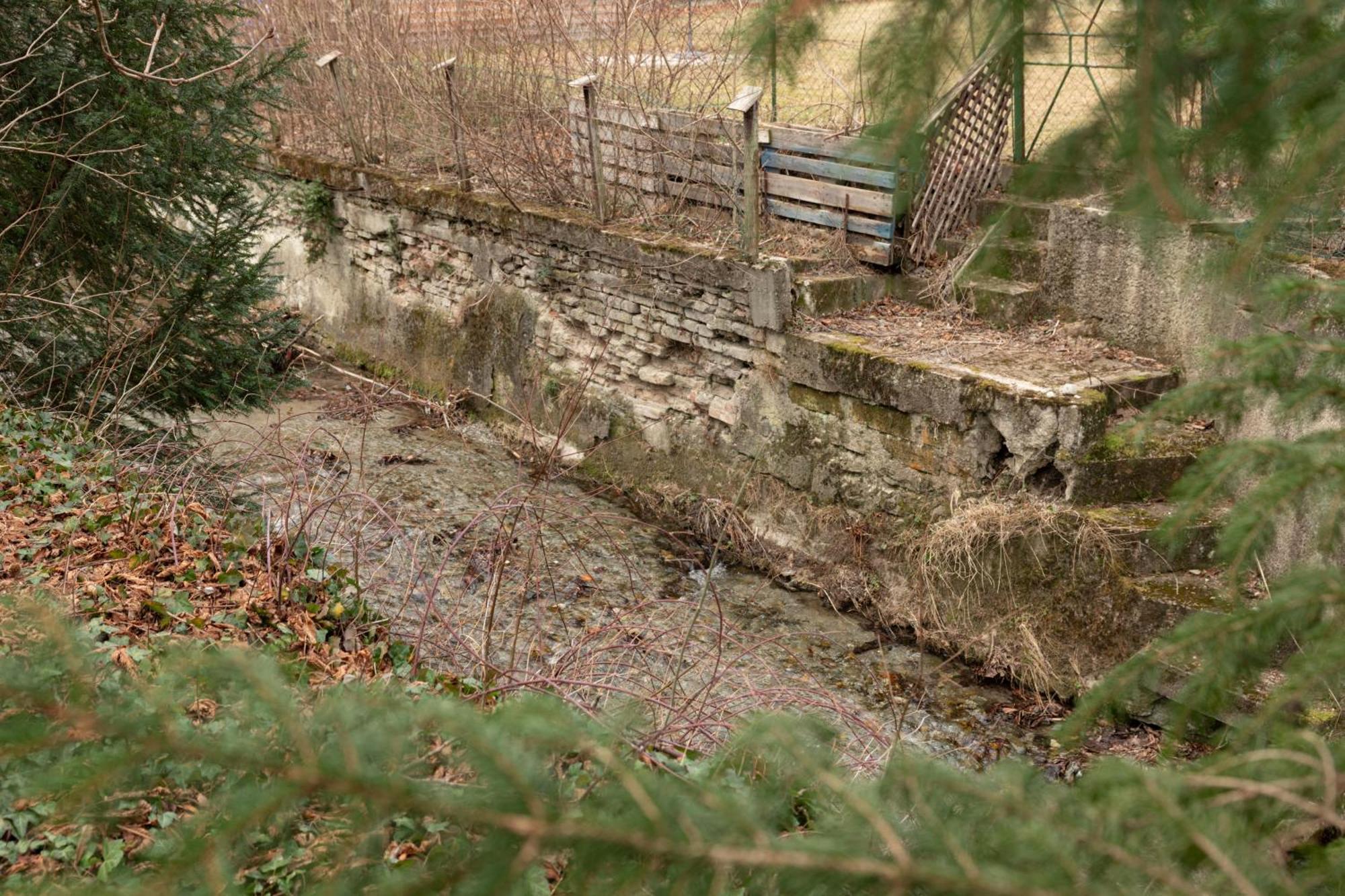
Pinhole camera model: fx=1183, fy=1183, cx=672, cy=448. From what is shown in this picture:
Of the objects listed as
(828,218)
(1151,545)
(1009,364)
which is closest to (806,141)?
(828,218)

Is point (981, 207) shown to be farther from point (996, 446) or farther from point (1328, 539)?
point (1328, 539)

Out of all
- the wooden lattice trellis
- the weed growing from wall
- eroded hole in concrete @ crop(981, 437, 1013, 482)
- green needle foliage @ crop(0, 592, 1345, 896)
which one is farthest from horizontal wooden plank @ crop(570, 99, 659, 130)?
green needle foliage @ crop(0, 592, 1345, 896)

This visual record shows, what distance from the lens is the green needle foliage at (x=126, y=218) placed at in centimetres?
636

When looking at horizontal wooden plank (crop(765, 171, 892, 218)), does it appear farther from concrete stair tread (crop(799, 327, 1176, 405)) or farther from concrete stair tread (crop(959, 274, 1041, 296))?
concrete stair tread (crop(799, 327, 1176, 405))

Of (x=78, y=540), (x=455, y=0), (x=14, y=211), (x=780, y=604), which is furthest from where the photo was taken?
(x=455, y=0)

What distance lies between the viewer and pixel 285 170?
40.1 feet

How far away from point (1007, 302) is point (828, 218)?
4.53ft

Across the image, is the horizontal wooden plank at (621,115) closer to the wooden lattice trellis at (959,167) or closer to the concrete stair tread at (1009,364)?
the wooden lattice trellis at (959,167)

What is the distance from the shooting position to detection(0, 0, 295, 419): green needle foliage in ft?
20.9

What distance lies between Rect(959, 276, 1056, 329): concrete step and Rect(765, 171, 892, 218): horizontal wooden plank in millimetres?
776

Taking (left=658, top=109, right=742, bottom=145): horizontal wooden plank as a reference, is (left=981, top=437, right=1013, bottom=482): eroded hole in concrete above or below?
below

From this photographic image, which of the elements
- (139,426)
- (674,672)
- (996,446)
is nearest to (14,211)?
(139,426)

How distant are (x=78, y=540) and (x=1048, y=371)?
495cm

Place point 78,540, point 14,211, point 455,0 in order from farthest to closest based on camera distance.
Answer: point 455,0, point 14,211, point 78,540
